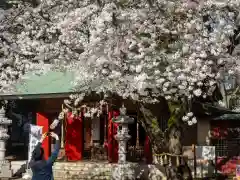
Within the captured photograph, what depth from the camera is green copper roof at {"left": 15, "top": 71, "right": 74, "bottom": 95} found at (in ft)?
61.0

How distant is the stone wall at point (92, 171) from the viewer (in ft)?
57.6

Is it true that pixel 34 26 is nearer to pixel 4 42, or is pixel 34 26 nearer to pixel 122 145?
pixel 4 42

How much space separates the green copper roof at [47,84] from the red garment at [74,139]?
158 centimetres

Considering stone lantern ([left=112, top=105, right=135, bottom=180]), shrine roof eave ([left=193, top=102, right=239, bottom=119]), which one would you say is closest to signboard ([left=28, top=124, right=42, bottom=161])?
stone lantern ([left=112, top=105, right=135, bottom=180])

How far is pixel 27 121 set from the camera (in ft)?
80.8

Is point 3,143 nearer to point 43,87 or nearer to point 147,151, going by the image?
point 43,87

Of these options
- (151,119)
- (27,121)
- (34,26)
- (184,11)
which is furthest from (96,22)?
(27,121)

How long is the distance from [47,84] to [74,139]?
8.64 ft

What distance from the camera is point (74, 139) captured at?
19922 millimetres

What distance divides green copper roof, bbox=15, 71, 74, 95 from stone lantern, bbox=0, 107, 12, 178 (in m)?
1.19

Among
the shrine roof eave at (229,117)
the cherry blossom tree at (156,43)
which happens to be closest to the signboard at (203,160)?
the shrine roof eave at (229,117)

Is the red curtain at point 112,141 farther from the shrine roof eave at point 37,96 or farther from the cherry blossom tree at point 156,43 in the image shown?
the cherry blossom tree at point 156,43

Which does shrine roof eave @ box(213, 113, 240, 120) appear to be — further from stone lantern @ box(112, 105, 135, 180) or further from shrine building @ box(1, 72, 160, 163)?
stone lantern @ box(112, 105, 135, 180)

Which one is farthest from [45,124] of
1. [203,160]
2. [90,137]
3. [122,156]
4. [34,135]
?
[203,160]
